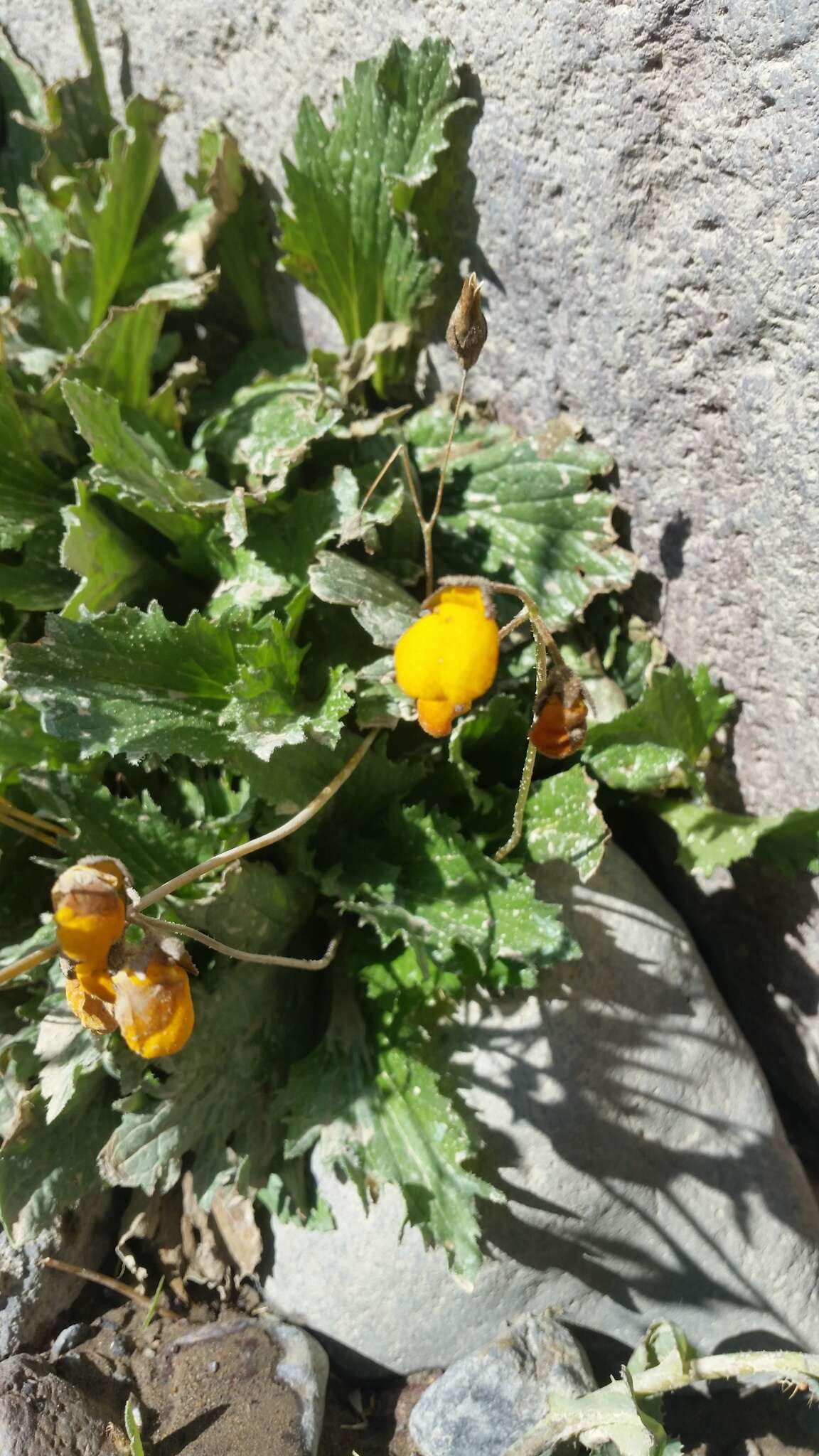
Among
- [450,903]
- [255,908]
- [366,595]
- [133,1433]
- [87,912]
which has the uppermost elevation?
[366,595]

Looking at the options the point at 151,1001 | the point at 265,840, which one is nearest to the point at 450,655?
the point at 265,840

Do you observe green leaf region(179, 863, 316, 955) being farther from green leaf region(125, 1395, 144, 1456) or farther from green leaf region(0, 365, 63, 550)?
green leaf region(0, 365, 63, 550)

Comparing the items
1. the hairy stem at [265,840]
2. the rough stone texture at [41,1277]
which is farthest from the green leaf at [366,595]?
the rough stone texture at [41,1277]

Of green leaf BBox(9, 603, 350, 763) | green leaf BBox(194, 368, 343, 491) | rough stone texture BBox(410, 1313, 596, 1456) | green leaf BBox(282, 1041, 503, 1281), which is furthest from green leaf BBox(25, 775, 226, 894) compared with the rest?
rough stone texture BBox(410, 1313, 596, 1456)

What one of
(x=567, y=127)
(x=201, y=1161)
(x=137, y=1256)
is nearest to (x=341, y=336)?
(x=567, y=127)

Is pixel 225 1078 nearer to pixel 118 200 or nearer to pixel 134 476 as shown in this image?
pixel 134 476

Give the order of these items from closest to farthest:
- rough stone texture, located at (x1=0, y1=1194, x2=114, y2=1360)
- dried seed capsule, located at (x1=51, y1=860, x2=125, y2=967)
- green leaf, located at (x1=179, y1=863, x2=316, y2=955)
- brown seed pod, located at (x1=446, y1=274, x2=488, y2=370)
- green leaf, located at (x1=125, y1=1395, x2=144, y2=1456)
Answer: dried seed capsule, located at (x1=51, y1=860, x2=125, y2=967), brown seed pod, located at (x1=446, y1=274, x2=488, y2=370), green leaf, located at (x1=125, y1=1395, x2=144, y2=1456), green leaf, located at (x1=179, y1=863, x2=316, y2=955), rough stone texture, located at (x1=0, y1=1194, x2=114, y2=1360)
